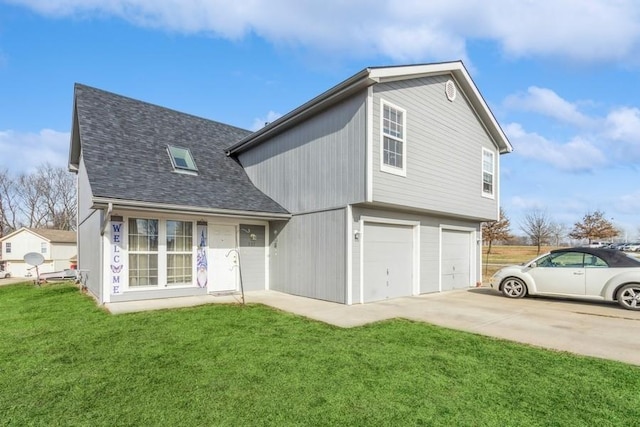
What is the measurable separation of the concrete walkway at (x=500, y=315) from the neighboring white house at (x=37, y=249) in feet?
102

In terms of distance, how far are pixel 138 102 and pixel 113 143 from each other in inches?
145

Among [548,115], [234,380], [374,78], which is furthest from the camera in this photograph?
[548,115]

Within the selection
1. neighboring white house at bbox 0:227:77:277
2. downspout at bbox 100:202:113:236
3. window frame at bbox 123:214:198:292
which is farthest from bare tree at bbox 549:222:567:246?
neighboring white house at bbox 0:227:77:277

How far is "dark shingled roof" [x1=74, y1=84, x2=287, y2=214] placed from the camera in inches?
350

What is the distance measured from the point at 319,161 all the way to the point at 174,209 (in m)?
4.04

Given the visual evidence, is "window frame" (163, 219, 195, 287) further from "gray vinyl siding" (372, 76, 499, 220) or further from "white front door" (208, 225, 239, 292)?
"gray vinyl siding" (372, 76, 499, 220)

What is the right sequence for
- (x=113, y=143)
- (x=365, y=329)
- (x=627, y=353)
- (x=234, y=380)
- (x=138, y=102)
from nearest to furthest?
(x=234, y=380) → (x=627, y=353) → (x=365, y=329) → (x=113, y=143) → (x=138, y=102)

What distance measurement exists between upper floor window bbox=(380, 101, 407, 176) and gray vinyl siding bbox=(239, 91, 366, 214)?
2.33 ft

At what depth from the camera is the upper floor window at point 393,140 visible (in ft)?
28.8

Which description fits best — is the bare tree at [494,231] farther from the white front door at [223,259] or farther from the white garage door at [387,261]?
the white front door at [223,259]

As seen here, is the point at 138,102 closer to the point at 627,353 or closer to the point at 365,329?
the point at 365,329

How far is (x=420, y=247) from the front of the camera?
10.8 metres

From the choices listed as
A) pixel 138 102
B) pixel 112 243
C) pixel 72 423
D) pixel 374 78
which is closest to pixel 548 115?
pixel 374 78

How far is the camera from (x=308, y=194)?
10.0m
